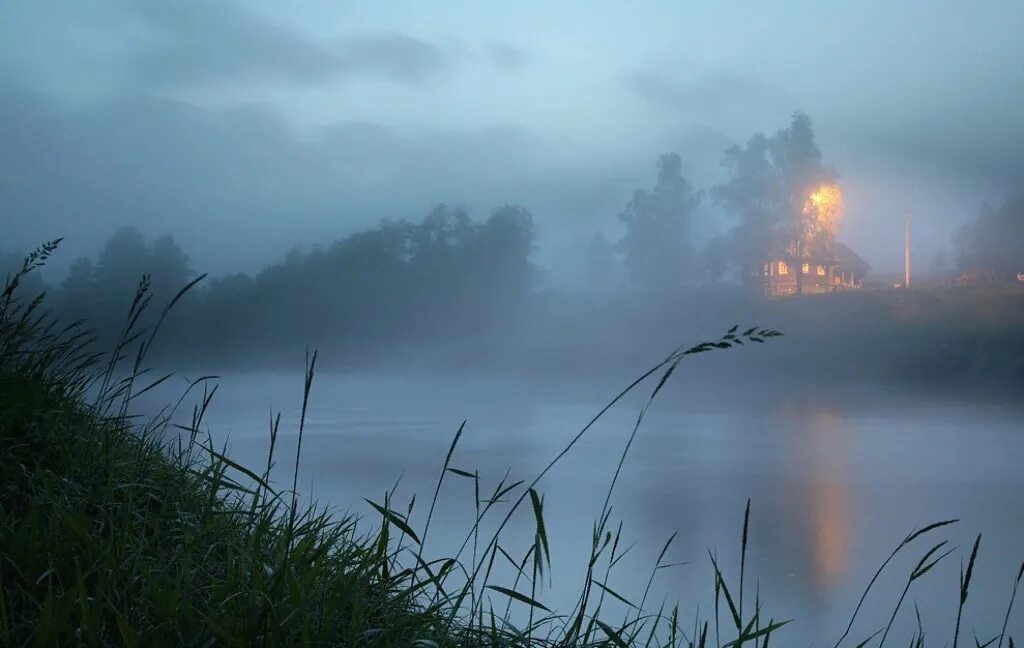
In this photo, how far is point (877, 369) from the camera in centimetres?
3903

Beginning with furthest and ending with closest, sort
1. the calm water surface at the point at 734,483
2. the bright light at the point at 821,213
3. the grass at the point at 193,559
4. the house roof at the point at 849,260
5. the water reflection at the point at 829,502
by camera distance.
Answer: the house roof at the point at 849,260 → the bright light at the point at 821,213 → the water reflection at the point at 829,502 → the calm water surface at the point at 734,483 → the grass at the point at 193,559

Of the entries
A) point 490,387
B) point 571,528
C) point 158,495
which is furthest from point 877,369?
point 158,495

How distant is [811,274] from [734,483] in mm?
31346

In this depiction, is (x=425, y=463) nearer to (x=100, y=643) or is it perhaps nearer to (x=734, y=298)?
(x=100, y=643)

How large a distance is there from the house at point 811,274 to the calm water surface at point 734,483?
12126 mm

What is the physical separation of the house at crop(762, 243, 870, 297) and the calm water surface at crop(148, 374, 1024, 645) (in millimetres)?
12126

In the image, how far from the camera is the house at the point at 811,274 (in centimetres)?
4031

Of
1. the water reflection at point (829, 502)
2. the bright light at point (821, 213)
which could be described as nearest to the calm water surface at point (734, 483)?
the water reflection at point (829, 502)

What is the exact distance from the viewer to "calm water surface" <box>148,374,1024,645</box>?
7.68 m

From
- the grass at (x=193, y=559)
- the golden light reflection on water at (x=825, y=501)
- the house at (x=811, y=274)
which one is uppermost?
the house at (x=811, y=274)

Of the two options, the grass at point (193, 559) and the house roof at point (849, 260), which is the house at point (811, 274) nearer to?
the house roof at point (849, 260)

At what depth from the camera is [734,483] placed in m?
14.3

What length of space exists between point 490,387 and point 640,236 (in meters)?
12.5

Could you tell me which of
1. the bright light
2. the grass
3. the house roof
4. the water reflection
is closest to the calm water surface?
the water reflection
